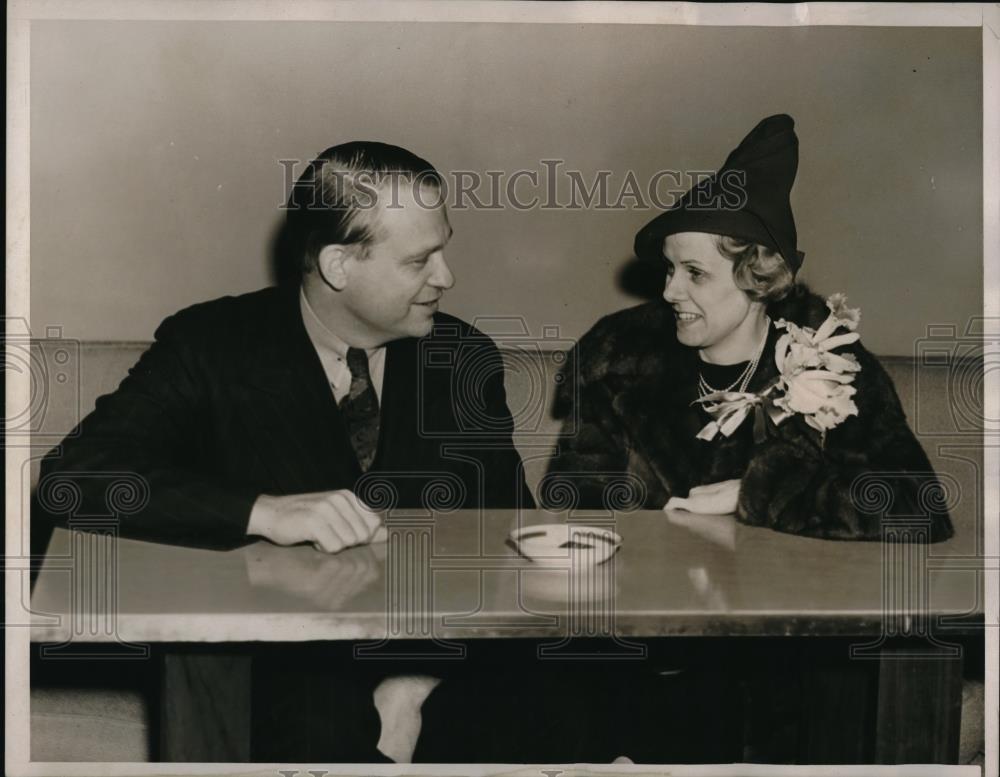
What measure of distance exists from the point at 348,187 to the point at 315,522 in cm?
84

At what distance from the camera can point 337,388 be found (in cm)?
295

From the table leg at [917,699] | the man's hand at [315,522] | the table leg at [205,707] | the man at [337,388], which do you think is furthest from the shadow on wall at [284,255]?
the table leg at [917,699]

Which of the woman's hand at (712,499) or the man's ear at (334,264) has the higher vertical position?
the man's ear at (334,264)

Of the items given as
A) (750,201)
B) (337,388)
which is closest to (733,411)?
(750,201)

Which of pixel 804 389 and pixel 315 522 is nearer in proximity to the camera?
pixel 315 522

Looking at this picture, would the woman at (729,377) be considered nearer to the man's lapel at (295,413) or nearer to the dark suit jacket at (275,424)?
the dark suit jacket at (275,424)

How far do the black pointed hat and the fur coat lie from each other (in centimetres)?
15

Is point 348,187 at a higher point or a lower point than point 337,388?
higher

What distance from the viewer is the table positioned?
246 centimetres

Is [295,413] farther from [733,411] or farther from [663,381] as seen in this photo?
[733,411]

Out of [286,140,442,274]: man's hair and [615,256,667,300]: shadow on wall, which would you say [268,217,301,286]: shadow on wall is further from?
[615,256,667,300]: shadow on wall

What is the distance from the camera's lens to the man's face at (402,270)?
292cm

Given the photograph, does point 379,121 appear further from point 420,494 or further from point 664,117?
point 420,494

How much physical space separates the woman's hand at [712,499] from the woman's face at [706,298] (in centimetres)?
32
